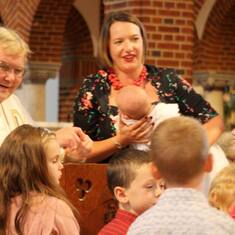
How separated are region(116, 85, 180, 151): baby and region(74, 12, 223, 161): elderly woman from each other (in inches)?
4.4

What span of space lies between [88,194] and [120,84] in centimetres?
61

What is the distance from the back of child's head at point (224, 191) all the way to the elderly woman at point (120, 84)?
32 centimetres

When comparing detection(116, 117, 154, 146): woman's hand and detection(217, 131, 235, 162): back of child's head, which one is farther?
detection(217, 131, 235, 162): back of child's head

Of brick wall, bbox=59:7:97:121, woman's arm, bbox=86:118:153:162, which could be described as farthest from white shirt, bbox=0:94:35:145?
brick wall, bbox=59:7:97:121

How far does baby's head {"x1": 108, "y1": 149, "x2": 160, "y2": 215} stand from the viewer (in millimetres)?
3379

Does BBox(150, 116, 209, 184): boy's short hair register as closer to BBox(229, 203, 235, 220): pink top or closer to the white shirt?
BBox(229, 203, 235, 220): pink top

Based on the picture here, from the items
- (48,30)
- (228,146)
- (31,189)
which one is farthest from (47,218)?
(48,30)

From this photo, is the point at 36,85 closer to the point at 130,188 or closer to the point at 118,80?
the point at 118,80

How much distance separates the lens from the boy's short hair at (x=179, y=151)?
2324mm

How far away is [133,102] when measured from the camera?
3777 mm

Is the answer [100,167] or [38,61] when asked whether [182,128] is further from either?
→ [38,61]

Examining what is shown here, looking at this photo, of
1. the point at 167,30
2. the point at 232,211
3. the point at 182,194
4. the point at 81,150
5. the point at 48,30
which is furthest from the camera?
the point at 48,30

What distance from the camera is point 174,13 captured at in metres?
7.42

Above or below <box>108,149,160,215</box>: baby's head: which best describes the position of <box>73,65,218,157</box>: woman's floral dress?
above
